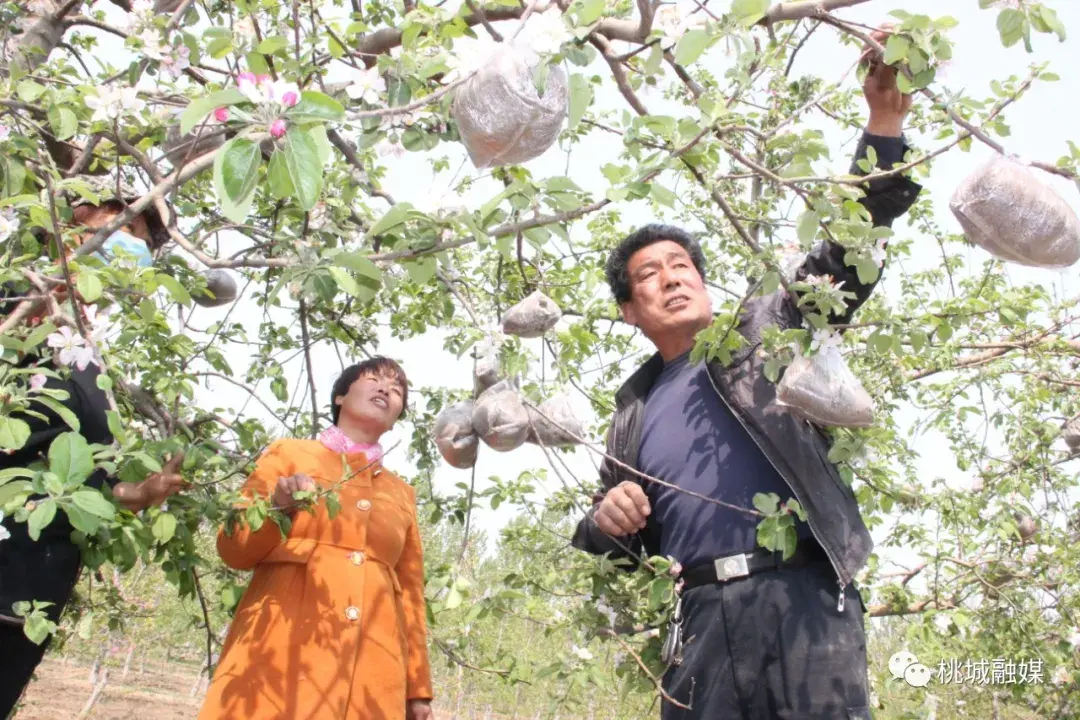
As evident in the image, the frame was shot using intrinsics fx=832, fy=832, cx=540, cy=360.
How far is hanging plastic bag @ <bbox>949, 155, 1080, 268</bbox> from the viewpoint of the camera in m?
1.29

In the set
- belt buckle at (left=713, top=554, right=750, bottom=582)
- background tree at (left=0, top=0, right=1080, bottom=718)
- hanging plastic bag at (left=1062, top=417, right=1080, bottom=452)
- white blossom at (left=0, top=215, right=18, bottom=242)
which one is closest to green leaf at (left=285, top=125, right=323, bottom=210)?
background tree at (left=0, top=0, right=1080, bottom=718)

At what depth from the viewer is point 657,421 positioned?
188 centimetres

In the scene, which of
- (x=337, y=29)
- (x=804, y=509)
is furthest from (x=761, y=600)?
(x=337, y=29)

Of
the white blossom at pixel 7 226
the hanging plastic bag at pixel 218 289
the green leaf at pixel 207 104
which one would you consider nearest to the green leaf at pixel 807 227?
the green leaf at pixel 207 104

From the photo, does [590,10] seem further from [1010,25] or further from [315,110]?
[1010,25]

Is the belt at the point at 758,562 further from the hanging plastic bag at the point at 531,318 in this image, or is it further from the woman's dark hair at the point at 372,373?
the woman's dark hair at the point at 372,373

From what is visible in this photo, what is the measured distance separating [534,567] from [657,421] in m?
0.67

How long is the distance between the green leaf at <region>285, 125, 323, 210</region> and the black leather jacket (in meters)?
0.90

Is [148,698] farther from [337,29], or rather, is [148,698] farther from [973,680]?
[337,29]

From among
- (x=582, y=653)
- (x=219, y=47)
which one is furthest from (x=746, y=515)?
(x=219, y=47)

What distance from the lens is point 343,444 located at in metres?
2.24

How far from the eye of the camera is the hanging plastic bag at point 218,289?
2.37 metres

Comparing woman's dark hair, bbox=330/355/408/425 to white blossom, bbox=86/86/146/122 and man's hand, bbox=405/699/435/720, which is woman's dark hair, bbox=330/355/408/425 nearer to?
man's hand, bbox=405/699/435/720

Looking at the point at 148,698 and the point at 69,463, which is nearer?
the point at 69,463
